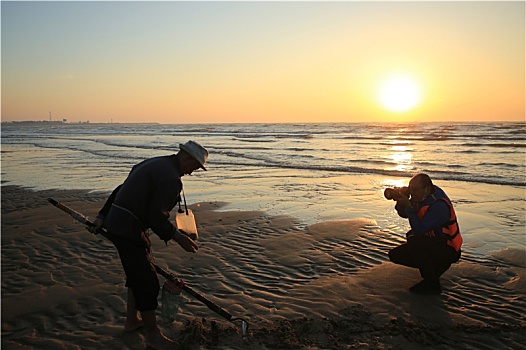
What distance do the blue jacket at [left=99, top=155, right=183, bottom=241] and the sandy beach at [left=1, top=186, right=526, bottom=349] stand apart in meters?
1.35

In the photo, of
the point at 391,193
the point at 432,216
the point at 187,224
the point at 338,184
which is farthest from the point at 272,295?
the point at 338,184

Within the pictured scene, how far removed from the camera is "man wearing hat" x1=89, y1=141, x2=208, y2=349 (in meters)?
3.78

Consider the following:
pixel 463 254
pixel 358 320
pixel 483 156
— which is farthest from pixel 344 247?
pixel 483 156

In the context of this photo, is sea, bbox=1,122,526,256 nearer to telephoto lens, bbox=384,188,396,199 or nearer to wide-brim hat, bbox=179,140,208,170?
telephoto lens, bbox=384,188,396,199

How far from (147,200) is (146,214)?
0.46ft

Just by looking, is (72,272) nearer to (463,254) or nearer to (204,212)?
(204,212)

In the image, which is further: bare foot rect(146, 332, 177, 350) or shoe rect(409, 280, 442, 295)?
shoe rect(409, 280, 442, 295)

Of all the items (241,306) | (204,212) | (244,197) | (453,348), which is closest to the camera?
(453,348)

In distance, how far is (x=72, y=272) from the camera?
6277mm

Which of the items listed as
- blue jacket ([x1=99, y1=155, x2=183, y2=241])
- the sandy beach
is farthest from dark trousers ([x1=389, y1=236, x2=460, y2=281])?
blue jacket ([x1=99, y1=155, x2=183, y2=241])

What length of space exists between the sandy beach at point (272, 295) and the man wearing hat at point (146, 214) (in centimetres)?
83

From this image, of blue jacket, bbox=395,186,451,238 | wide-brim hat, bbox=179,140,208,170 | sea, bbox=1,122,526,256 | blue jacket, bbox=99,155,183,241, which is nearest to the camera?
blue jacket, bbox=99,155,183,241

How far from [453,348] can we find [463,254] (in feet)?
10.4

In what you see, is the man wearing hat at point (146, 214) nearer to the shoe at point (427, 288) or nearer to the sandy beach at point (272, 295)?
the sandy beach at point (272, 295)
